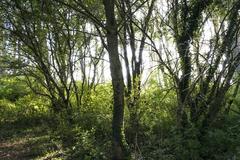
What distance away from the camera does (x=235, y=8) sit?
290 inches

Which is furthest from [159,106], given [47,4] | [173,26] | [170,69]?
[47,4]

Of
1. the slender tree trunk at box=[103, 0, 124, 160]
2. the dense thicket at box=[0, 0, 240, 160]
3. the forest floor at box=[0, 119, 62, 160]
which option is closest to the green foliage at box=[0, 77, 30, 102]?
the forest floor at box=[0, 119, 62, 160]

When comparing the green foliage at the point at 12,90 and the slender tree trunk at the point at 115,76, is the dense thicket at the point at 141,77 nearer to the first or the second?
the slender tree trunk at the point at 115,76

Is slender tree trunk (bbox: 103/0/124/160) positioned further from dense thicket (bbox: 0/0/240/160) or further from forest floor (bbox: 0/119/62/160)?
forest floor (bbox: 0/119/62/160)

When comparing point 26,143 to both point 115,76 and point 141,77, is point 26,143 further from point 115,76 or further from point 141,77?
point 115,76

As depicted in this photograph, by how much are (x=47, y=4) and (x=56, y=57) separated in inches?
95.3

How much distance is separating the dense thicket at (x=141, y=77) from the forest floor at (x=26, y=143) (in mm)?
111

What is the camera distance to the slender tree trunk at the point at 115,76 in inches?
283

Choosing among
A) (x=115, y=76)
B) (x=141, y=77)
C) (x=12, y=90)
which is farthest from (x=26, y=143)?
(x=12, y=90)

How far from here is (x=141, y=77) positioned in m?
9.68

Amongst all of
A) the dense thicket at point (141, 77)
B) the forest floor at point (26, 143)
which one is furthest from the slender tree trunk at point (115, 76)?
the forest floor at point (26, 143)

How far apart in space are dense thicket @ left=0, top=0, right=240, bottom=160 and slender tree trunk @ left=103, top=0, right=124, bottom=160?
0.02 meters

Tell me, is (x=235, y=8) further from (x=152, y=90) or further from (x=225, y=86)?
(x=152, y=90)

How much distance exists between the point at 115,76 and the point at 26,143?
19.7 ft
